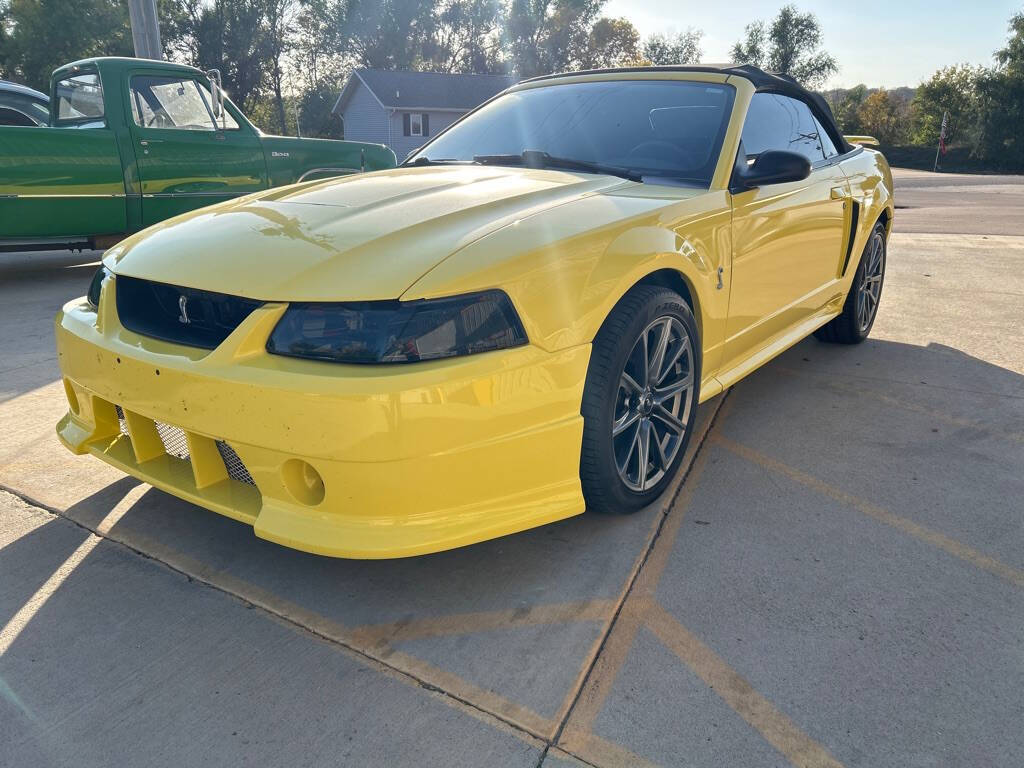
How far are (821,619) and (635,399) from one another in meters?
0.88

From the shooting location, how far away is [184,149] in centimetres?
708

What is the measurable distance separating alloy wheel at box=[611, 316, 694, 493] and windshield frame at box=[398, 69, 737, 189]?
69cm

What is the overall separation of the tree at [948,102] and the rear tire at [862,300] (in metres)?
55.7

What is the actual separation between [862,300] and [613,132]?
7.96ft

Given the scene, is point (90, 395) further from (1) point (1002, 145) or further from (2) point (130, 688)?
(1) point (1002, 145)

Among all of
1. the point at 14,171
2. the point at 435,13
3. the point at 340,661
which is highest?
the point at 435,13

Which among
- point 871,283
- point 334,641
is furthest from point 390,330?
point 871,283

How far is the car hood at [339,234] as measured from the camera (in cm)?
205

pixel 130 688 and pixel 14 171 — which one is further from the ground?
pixel 14 171

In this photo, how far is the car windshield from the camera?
10.3ft

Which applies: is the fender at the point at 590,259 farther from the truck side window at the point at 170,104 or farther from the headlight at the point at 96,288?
the truck side window at the point at 170,104

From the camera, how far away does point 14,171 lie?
6.12 metres

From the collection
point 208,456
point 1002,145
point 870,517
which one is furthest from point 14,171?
point 1002,145

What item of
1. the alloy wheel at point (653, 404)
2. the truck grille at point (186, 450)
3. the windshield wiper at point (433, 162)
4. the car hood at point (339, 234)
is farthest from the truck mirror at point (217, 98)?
the alloy wheel at point (653, 404)
